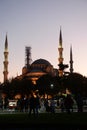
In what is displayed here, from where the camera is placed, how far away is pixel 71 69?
417ft

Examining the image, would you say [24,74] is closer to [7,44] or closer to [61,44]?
[7,44]

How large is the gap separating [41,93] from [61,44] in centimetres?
2687

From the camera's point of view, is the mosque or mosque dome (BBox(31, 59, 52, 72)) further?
mosque dome (BBox(31, 59, 52, 72))

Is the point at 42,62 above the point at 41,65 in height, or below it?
above

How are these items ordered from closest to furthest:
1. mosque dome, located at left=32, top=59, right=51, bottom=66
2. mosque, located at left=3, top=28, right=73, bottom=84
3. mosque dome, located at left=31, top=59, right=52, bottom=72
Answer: mosque, located at left=3, top=28, right=73, bottom=84
mosque dome, located at left=31, top=59, right=52, bottom=72
mosque dome, located at left=32, top=59, right=51, bottom=66

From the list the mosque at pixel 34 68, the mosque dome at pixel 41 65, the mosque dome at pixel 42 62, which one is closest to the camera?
the mosque at pixel 34 68

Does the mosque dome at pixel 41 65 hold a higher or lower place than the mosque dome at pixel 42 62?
lower

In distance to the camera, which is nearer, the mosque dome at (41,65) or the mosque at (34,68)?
the mosque at (34,68)

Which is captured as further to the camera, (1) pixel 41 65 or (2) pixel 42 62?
(2) pixel 42 62

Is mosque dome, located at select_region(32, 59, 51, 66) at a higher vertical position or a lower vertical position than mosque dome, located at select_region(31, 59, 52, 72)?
higher

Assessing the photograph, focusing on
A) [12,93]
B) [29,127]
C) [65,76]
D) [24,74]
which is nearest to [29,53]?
[24,74]

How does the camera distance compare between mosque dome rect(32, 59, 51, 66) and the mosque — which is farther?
mosque dome rect(32, 59, 51, 66)

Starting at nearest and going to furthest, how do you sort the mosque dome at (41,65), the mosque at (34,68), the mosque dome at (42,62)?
the mosque at (34,68), the mosque dome at (41,65), the mosque dome at (42,62)

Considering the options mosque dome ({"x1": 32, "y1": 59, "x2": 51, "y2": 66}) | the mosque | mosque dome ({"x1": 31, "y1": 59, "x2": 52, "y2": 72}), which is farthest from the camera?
mosque dome ({"x1": 32, "y1": 59, "x2": 51, "y2": 66})
